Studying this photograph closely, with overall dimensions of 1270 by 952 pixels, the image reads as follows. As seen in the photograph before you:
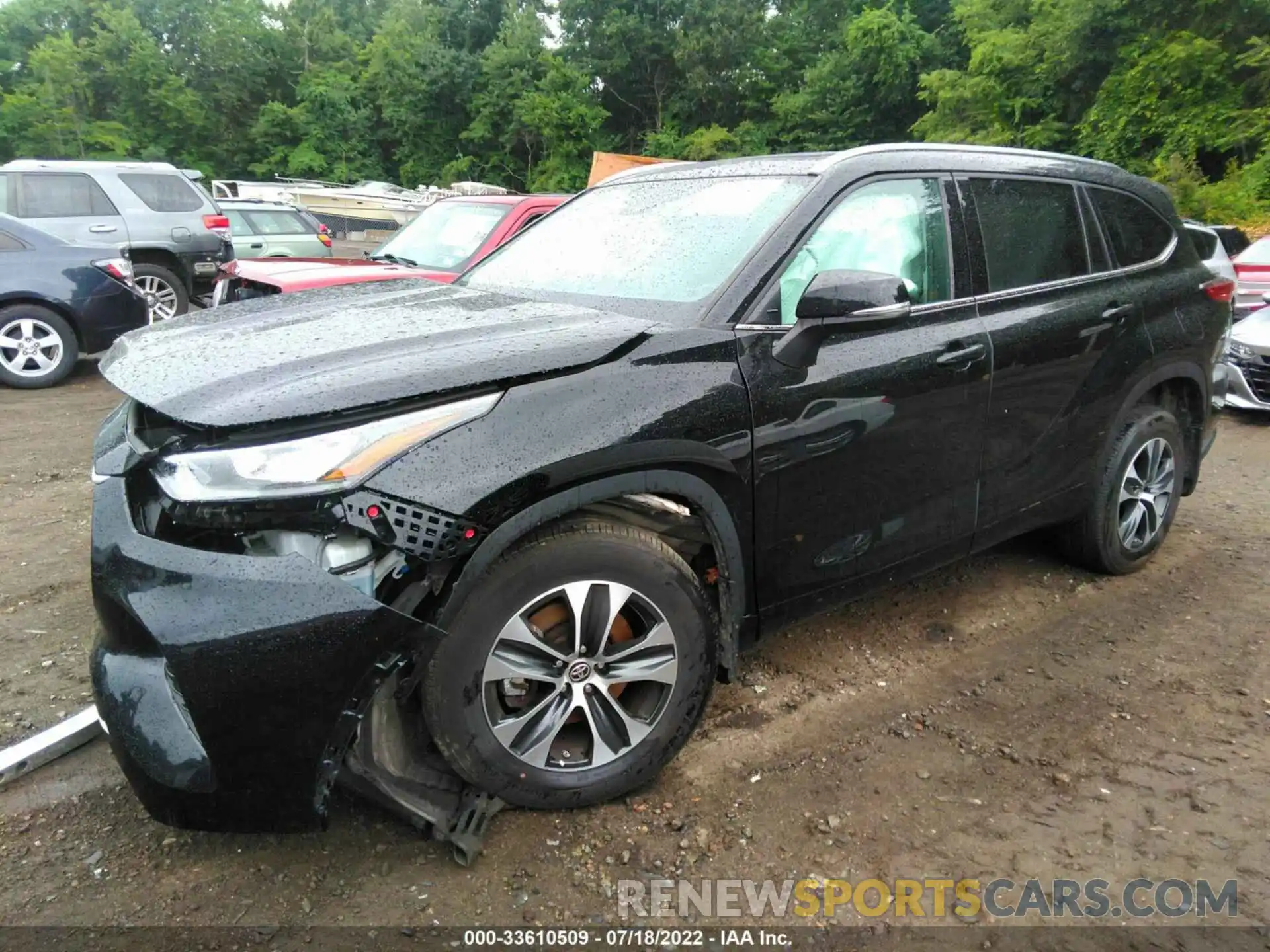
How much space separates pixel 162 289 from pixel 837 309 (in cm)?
978

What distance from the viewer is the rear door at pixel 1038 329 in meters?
3.21

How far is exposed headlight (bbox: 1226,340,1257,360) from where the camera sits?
727 centimetres

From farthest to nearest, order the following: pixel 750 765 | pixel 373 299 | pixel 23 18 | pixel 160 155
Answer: pixel 23 18 < pixel 160 155 < pixel 373 299 < pixel 750 765

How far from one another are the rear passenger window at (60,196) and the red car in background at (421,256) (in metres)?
4.55

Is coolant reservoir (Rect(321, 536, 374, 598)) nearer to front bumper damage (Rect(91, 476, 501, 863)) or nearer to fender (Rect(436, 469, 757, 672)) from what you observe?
front bumper damage (Rect(91, 476, 501, 863))

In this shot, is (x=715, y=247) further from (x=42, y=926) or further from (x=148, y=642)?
(x=42, y=926)

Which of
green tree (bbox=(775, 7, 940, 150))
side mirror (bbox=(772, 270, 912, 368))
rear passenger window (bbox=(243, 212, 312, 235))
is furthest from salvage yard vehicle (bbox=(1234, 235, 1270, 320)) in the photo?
green tree (bbox=(775, 7, 940, 150))

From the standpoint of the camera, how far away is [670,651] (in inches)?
96.2

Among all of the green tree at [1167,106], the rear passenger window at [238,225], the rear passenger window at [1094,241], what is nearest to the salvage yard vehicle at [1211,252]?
the rear passenger window at [1094,241]

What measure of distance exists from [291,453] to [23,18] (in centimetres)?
5904

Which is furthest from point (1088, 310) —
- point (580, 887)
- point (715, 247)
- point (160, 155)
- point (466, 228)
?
point (160, 155)


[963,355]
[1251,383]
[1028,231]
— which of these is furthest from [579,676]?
[1251,383]

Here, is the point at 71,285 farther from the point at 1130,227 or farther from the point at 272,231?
the point at 1130,227

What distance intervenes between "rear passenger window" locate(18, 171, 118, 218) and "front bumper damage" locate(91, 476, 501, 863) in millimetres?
10183
